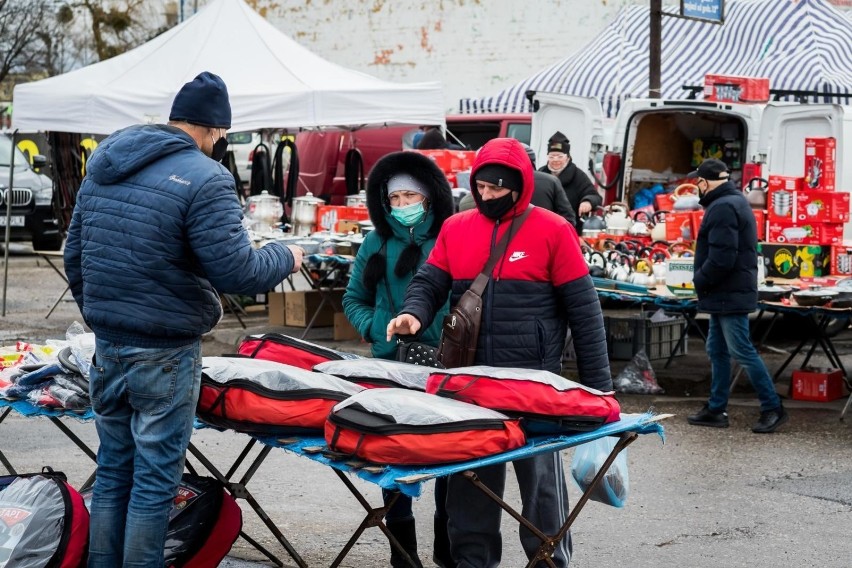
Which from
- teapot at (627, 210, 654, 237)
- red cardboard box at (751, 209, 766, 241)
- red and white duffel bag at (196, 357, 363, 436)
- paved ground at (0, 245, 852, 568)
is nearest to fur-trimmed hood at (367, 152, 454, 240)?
red and white duffel bag at (196, 357, 363, 436)

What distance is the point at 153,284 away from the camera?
4289 mm

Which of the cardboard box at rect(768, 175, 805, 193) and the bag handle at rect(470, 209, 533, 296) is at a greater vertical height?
the cardboard box at rect(768, 175, 805, 193)

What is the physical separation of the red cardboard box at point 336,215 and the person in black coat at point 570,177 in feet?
7.10

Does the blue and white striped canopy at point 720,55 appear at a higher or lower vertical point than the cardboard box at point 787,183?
higher

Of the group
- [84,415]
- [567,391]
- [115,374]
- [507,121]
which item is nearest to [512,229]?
[567,391]

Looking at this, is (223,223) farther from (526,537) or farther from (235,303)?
(235,303)

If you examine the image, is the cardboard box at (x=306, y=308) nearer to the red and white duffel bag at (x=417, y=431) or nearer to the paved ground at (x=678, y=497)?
the paved ground at (x=678, y=497)

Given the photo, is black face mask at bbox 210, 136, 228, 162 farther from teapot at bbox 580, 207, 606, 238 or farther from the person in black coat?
the person in black coat

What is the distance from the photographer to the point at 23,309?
14.4 meters

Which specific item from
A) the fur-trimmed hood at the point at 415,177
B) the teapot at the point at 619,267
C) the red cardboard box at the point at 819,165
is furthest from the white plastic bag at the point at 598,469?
the red cardboard box at the point at 819,165

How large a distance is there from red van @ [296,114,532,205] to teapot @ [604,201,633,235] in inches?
208

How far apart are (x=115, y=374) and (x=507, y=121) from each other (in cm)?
1312

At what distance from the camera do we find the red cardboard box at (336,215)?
13.0m

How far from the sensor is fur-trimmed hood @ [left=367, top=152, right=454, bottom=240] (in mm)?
5641
